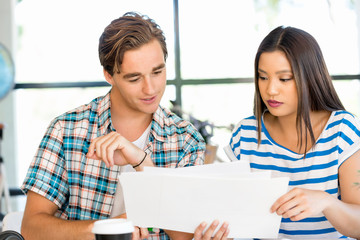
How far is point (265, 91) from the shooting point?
1618mm

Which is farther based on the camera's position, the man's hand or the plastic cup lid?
the man's hand

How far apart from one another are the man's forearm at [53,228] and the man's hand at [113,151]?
0.18 m

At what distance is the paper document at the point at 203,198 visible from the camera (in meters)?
1.12

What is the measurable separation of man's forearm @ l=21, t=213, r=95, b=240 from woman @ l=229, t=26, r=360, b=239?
637mm

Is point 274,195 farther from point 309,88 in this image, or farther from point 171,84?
point 171,84

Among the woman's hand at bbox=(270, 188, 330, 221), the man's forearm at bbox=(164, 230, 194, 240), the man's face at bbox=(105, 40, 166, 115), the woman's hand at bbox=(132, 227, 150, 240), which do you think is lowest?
the man's forearm at bbox=(164, 230, 194, 240)

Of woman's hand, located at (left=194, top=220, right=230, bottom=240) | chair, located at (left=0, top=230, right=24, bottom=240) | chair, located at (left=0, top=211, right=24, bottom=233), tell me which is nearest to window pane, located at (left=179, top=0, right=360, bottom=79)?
chair, located at (left=0, top=211, right=24, bottom=233)

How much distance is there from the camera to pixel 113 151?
54.7 inches

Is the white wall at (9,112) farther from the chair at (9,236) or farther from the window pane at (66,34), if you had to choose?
the chair at (9,236)

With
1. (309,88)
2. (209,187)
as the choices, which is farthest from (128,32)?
(209,187)

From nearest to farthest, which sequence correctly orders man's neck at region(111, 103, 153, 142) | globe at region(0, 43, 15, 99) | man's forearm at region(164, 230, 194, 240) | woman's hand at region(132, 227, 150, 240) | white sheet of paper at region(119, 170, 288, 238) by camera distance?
white sheet of paper at region(119, 170, 288, 238)
woman's hand at region(132, 227, 150, 240)
man's forearm at region(164, 230, 194, 240)
man's neck at region(111, 103, 153, 142)
globe at region(0, 43, 15, 99)

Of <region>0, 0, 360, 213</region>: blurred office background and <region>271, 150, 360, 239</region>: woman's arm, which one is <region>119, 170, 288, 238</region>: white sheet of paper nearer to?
<region>271, 150, 360, 239</region>: woman's arm

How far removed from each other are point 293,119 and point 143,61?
0.52 m

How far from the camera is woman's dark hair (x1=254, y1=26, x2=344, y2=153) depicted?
1578 millimetres
